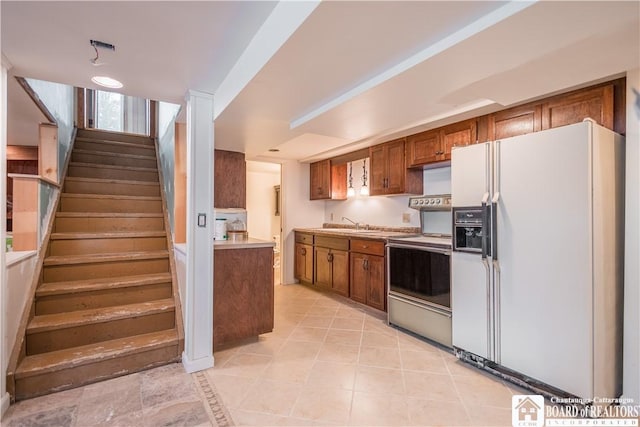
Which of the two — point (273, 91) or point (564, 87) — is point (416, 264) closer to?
point (564, 87)

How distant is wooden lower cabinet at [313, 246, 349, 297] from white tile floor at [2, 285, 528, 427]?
4.04 feet

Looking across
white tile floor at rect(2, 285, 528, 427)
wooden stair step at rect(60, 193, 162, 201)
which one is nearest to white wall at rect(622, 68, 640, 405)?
white tile floor at rect(2, 285, 528, 427)

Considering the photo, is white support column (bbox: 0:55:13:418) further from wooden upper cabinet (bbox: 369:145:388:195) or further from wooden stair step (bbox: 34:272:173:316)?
wooden upper cabinet (bbox: 369:145:388:195)

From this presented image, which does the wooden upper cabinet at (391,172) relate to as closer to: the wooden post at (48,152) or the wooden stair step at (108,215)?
the wooden stair step at (108,215)

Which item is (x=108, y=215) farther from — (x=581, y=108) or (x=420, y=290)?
(x=581, y=108)

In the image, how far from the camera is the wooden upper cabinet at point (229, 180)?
3.62m

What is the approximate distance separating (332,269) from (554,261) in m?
2.70

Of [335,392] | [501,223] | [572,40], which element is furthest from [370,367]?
[572,40]

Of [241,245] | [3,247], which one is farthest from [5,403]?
[241,245]

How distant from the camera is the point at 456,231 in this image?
2426 millimetres

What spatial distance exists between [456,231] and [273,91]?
176 cm

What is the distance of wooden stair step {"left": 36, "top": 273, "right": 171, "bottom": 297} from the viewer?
2.39 meters

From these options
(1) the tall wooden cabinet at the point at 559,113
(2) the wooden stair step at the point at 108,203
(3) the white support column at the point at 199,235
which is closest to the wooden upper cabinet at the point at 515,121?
(1) the tall wooden cabinet at the point at 559,113

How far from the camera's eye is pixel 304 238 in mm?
4777
